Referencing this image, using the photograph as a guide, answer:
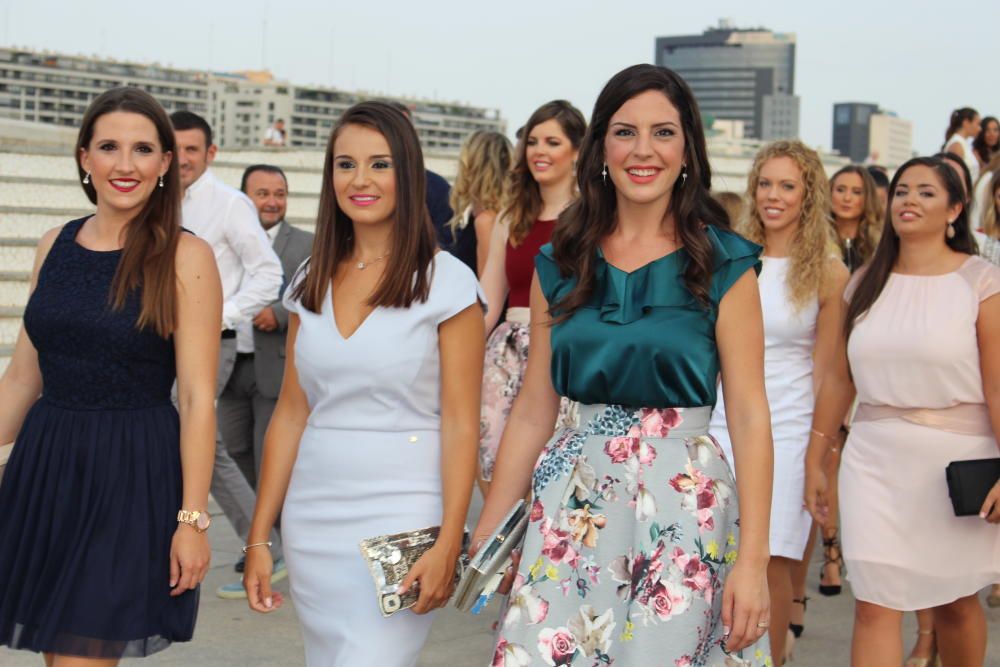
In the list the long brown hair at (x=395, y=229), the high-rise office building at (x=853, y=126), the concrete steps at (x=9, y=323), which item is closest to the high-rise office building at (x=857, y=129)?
the high-rise office building at (x=853, y=126)

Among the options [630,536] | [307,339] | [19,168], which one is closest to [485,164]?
[307,339]

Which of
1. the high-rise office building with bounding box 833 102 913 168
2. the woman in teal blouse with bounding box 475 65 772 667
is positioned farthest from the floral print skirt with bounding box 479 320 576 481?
the high-rise office building with bounding box 833 102 913 168

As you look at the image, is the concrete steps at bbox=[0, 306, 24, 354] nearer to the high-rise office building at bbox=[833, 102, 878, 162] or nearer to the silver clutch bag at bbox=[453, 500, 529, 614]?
the silver clutch bag at bbox=[453, 500, 529, 614]

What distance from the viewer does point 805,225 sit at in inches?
226

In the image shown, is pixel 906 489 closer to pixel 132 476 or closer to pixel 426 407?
pixel 426 407

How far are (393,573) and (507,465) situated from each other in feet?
1.27

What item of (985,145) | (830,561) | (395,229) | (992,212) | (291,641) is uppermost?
(985,145)

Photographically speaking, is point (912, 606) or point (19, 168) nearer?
point (912, 606)

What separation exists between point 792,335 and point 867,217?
7.44 ft

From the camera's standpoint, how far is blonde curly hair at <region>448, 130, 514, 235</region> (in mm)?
7652

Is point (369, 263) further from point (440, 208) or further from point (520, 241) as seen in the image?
point (440, 208)

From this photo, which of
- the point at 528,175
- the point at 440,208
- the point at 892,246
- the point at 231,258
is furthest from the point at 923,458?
the point at 440,208

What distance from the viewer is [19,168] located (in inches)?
539

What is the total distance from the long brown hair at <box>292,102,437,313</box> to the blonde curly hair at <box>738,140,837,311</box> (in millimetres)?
2282
